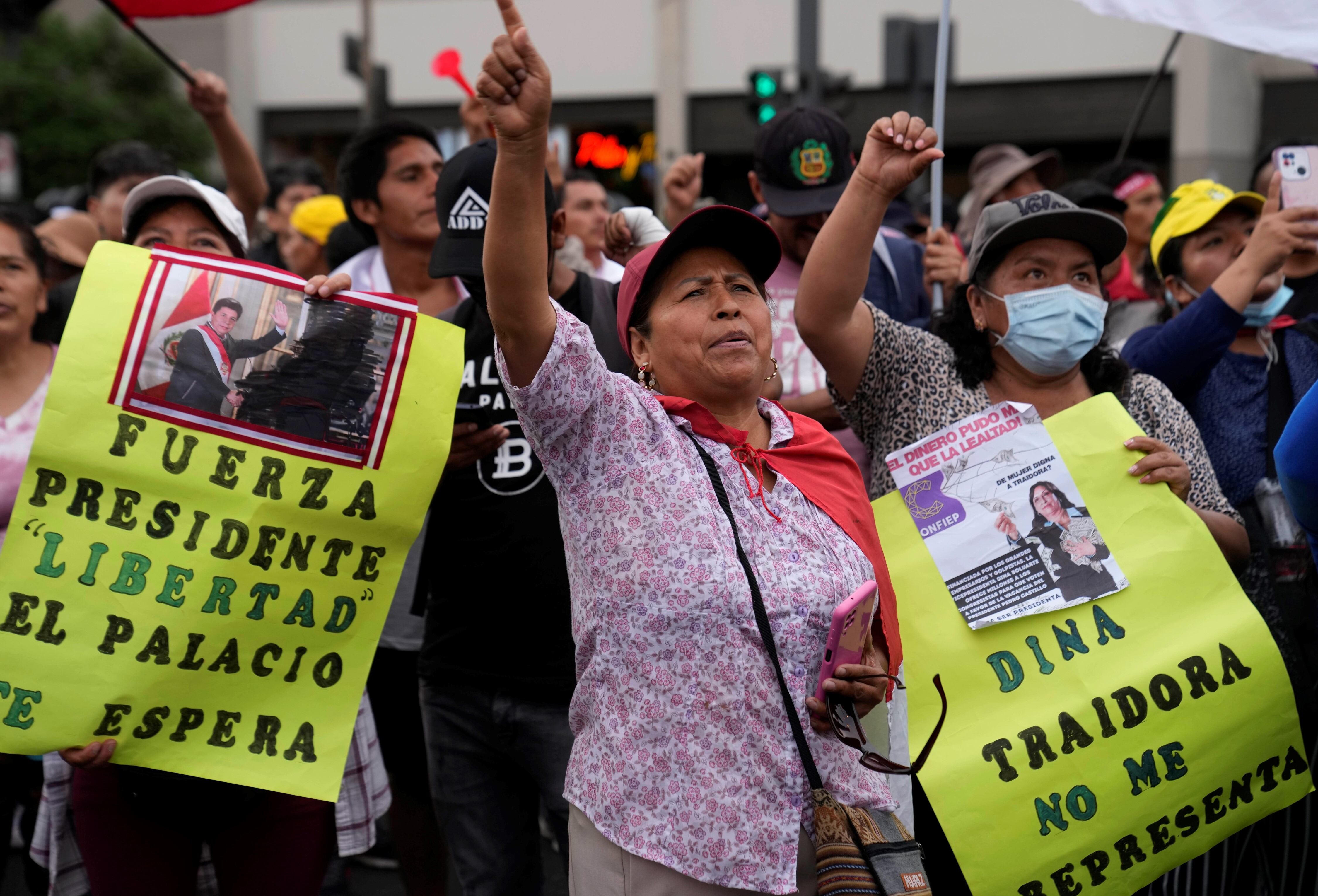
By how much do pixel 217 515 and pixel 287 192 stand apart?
16.1ft

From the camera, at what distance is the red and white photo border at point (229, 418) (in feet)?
8.34

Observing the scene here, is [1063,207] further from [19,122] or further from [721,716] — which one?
[19,122]

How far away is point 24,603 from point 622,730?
1.22m


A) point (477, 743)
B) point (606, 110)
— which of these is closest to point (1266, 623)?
point (477, 743)

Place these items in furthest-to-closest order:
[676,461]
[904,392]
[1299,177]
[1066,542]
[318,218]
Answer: [318,218] < [1299,177] < [904,392] < [1066,542] < [676,461]

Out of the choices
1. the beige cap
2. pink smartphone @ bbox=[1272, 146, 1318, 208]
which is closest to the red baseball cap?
pink smartphone @ bbox=[1272, 146, 1318, 208]

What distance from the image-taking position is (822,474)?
95.5 inches

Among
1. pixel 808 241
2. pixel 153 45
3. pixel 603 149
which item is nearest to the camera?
pixel 808 241

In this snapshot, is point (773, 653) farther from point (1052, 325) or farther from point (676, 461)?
point (1052, 325)

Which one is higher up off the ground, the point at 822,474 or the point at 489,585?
the point at 822,474

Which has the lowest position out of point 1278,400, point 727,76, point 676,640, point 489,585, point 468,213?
point 489,585

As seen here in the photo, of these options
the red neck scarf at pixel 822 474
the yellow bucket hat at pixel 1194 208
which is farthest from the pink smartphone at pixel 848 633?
the yellow bucket hat at pixel 1194 208

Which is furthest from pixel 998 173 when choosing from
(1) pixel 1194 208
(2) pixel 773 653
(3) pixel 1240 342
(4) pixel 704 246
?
(2) pixel 773 653

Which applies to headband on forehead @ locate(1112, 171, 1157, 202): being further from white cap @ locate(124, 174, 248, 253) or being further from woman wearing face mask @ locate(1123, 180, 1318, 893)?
white cap @ locate(124, 174, 248, 253)
